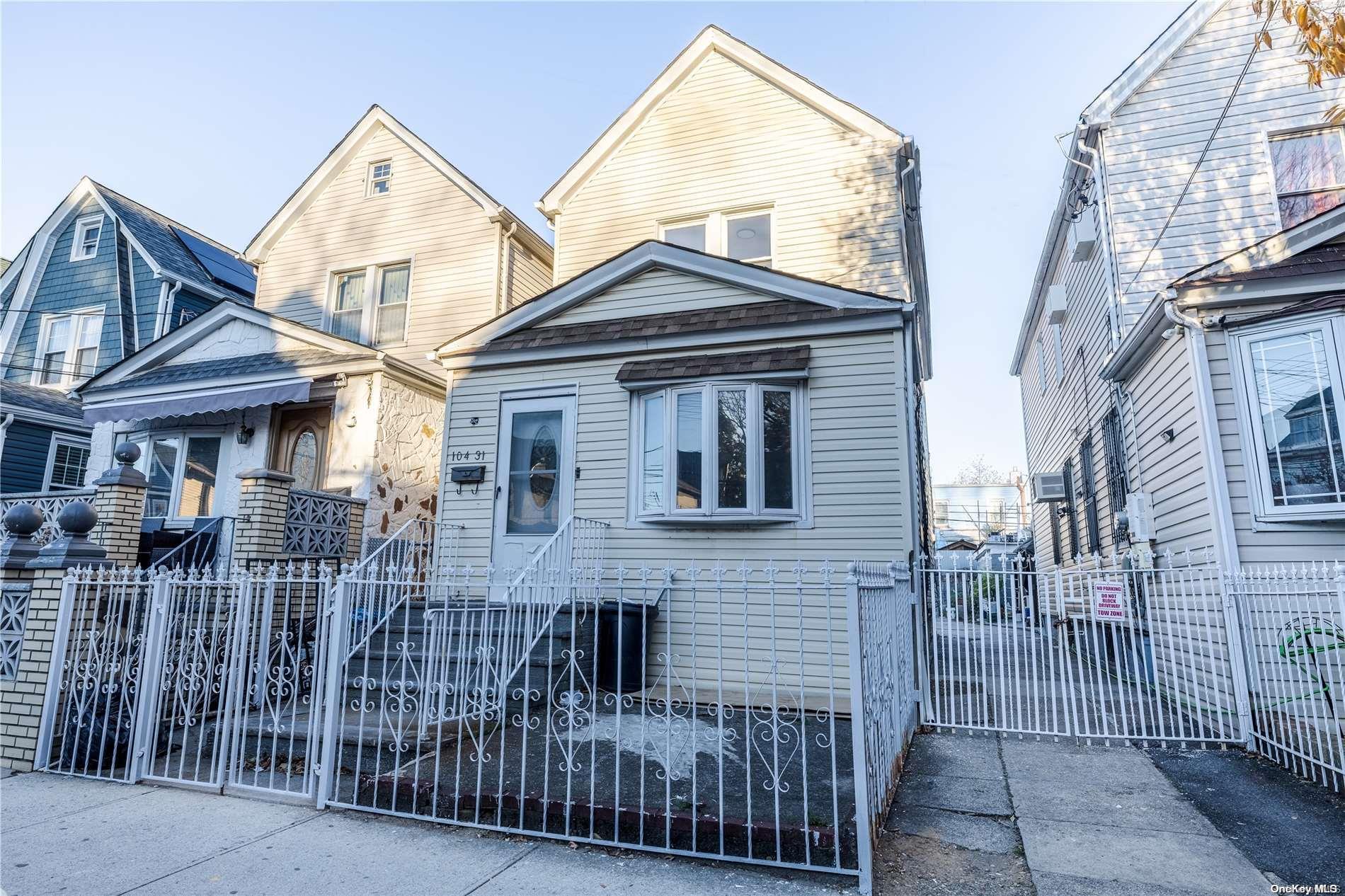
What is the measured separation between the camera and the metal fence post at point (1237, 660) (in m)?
5.81

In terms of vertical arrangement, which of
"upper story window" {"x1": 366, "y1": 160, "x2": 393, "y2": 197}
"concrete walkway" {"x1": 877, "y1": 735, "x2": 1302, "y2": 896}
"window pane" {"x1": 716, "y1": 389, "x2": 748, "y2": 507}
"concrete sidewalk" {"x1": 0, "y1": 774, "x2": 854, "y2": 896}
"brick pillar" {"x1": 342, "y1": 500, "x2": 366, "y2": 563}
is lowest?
"concrete sidewalk" {"x1": 0, "y1": 774, "x2": 854, "y2": 896}

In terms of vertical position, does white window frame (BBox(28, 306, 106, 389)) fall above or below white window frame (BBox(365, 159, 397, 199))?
below

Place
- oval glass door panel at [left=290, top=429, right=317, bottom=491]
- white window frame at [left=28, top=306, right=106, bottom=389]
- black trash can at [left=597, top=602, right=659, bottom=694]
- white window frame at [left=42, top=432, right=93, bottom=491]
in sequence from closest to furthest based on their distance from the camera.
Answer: black trash can at [left=597, top=602, right=659, bottom=694]
oval glass door panel at [left=290, top=429, right=317, bottom=491]
white window frame at [left=42, top=432, right=93, bottom=491]
white window frame at [left=28, top=306, right=106, bottom=389]

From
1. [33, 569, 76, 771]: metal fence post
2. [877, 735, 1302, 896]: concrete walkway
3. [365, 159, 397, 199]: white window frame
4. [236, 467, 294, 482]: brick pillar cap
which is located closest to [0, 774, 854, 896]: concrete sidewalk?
[877, 735, 1302, 896]: concrete walkway

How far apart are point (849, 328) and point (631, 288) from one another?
281 centimetres

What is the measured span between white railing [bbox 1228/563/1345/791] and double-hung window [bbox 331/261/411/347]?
12.2m

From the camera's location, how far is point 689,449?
808 centimetres

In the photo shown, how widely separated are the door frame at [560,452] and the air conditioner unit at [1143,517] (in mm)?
6561

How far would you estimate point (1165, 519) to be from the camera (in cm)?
788

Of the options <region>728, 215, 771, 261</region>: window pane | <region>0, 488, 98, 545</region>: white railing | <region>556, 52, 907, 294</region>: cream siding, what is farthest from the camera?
<region>728, 215, 771, 261</region>: window pane

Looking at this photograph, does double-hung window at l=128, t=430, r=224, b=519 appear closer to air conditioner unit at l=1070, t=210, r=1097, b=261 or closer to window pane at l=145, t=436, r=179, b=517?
window pane at l=145, t=436, r=179, b=517

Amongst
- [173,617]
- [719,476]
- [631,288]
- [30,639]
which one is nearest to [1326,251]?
[719,476]

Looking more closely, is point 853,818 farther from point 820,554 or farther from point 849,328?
point 849,328

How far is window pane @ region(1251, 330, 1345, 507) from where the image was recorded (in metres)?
6.16
